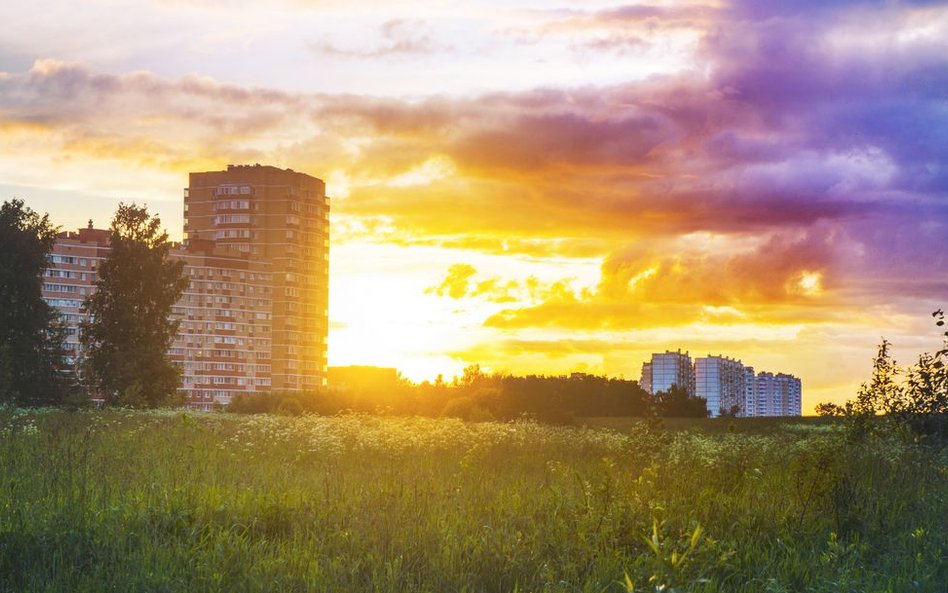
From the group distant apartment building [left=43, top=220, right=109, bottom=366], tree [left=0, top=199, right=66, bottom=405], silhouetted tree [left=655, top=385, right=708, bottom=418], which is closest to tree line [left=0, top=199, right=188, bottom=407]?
tree [left=0, top=199, right=66, bottom=405]

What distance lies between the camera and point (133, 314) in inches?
1881

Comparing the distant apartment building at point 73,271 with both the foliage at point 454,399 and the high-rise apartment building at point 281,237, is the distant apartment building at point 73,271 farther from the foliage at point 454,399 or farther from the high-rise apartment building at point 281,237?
the foliage at point 454,399

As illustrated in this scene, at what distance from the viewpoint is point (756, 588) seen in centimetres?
747

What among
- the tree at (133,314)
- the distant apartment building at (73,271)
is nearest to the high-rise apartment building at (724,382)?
the distant apartment building at (73,271)

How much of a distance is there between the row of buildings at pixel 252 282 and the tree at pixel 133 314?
9194cm

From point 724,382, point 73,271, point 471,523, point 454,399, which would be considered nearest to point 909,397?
point 471,523

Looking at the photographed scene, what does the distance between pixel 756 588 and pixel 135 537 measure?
533 centimetres

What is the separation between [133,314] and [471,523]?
42.8 meters

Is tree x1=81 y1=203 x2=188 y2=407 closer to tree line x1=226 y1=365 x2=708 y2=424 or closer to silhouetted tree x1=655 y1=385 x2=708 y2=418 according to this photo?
tree line x1=226 y1=365 x2=708 y2=424

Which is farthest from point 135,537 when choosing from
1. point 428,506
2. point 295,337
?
point 295,337

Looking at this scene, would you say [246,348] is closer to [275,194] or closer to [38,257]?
[275,194]

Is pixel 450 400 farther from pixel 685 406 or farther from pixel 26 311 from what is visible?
pixel 26 311

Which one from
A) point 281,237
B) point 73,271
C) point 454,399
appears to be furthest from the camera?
point 281,237

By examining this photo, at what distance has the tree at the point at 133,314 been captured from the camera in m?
46.4
